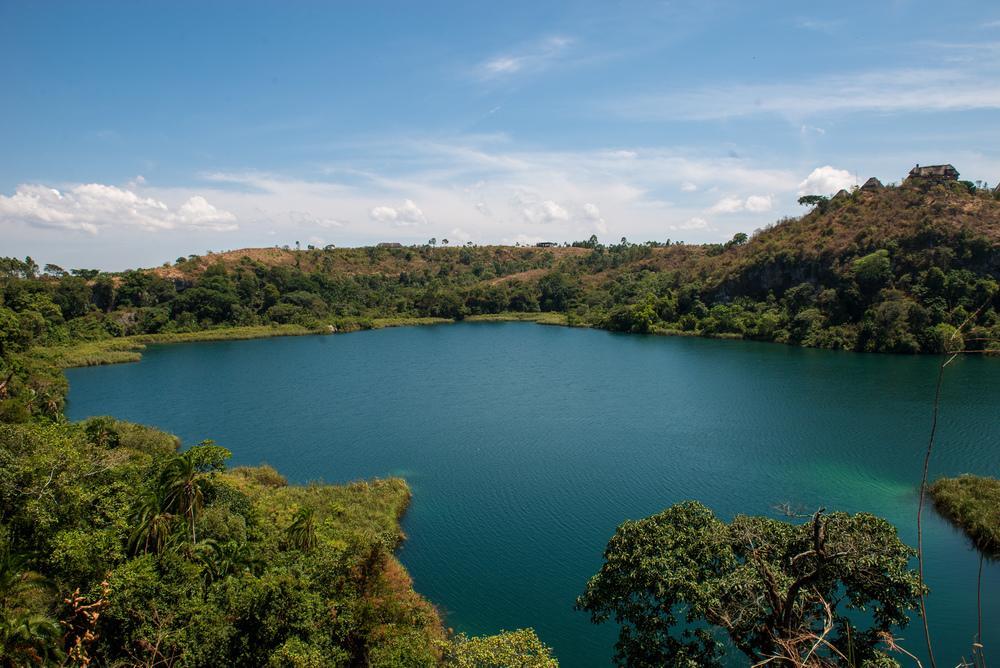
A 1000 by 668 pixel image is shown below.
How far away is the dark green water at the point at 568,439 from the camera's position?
76.2 ft

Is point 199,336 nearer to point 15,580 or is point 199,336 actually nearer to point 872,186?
point 15,580

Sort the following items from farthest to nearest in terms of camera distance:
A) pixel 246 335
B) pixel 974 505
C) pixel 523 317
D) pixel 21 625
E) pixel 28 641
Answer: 1. pixel 523 317
2. pixel 246 335
3. pixel 974 505
4. pixel 28 641
5. pixel 21 625

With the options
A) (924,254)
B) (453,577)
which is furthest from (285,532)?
(924,254)

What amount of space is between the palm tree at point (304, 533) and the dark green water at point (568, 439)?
5651mm

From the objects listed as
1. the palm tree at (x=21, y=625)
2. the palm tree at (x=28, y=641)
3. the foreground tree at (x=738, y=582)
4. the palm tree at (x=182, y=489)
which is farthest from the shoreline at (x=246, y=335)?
the foreground tree at (x=738, y=582)

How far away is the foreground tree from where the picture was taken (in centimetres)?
1331

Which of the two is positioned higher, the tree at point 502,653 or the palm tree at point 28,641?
the palm tree at point 28,641

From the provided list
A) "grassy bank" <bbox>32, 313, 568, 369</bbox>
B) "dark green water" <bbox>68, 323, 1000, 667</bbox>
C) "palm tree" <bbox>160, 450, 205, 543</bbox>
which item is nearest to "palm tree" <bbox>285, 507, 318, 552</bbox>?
"palm tree" <bbox>160, 450, 205, 543</bbox>

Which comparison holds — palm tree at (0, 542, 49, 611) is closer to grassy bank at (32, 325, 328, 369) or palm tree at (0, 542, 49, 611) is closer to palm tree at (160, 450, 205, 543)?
palm tree at (160, 450, 205, 543)

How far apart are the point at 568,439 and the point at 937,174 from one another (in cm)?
8103

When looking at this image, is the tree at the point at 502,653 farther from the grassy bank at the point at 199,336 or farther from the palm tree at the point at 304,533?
the grassy bank at the point at 199,336

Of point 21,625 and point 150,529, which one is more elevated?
point 150,529

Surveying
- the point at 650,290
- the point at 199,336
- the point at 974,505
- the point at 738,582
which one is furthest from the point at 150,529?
the point at 650,290

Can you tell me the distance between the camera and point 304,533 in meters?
18.8
